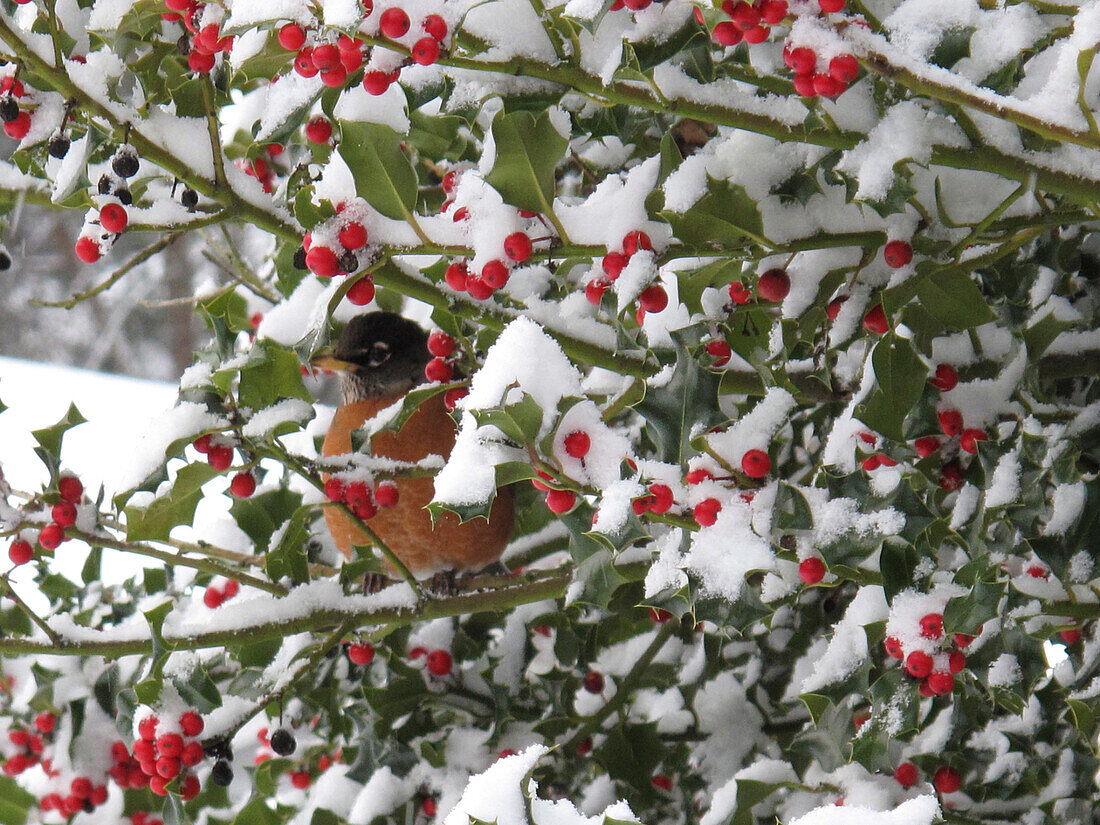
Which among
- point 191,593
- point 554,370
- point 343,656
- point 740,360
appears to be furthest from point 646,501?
point 191,593

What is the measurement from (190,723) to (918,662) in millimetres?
911

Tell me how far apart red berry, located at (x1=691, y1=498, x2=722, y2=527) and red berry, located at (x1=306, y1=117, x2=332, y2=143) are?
0.67 metres

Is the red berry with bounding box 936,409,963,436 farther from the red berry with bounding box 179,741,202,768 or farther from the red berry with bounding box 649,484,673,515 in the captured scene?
the red berry with bounding box 179,741,202,768

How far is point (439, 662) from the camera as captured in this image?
1.83 metres

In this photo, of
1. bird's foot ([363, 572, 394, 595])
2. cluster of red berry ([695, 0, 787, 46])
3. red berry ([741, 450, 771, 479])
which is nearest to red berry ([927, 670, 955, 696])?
red berry ([741, 450, 771, 479])

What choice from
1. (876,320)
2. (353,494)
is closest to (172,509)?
(353,494)

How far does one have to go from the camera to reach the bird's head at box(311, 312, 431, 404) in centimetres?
274

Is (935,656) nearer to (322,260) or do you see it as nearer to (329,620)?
(322,260)

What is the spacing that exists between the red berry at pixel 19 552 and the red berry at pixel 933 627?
1.14m

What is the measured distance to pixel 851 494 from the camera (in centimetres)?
111

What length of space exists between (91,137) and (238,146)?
2.70 ft

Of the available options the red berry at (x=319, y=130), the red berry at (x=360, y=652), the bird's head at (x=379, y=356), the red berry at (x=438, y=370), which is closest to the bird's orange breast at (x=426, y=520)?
the bird's head at (x=379, y=356)

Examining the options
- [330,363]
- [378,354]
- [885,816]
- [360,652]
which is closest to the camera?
[885,816]

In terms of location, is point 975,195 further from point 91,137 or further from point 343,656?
point 343,656
